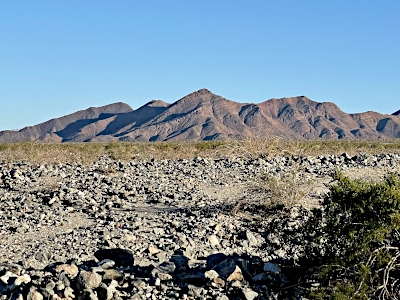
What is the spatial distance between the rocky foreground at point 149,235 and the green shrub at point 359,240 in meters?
0.49

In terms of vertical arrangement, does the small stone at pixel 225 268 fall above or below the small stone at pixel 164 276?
above

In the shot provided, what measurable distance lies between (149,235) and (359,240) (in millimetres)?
3391

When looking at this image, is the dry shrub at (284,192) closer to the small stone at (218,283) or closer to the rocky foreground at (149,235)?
the rocky foreground at (149,235)

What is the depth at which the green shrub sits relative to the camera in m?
4.91

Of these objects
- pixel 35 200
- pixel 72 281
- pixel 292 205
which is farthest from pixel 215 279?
pixel 35 200

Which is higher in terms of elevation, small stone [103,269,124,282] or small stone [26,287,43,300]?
small stone [103,269,124,282]

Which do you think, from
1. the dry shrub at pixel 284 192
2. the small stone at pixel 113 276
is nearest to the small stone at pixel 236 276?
the small stone at pixel 113 276

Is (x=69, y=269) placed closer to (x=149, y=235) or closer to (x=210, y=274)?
(x=210, y=274)

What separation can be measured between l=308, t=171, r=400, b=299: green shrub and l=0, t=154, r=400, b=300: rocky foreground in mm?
494

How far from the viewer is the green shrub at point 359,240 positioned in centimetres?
491

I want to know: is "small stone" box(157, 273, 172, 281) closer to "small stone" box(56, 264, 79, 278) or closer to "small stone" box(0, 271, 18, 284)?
"small stone" box(56, 264, 79, 278)

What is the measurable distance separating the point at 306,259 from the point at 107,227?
3.41m

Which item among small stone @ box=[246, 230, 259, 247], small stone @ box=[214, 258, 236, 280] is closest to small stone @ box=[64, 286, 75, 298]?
small stone @ box=[214, 258, 236, 280]

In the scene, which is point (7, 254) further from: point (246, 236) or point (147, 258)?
point (246, 236)
